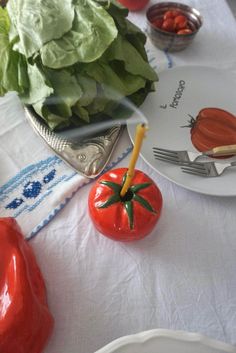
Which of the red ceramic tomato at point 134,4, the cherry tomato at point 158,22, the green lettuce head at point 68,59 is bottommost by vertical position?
the cherry tomato at point 158,22

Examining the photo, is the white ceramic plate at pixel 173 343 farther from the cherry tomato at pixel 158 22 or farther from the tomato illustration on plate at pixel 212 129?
the cherry tomato at pixel 158 22

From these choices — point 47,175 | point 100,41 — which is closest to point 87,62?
point 100,41

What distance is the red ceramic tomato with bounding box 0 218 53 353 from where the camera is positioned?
347mm

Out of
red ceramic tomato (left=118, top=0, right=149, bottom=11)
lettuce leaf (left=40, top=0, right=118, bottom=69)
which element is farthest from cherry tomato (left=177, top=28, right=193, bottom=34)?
lettuce leaf (left=40, top=0, right=118, bottom=69)

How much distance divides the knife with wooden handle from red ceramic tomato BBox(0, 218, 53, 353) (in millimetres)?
303

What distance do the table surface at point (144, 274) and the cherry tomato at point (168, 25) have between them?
358 mm

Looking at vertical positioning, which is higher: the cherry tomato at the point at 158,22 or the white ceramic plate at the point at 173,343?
the cherry tomato at the point at 158,22

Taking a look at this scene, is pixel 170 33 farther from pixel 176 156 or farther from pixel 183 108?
pixel 176 156

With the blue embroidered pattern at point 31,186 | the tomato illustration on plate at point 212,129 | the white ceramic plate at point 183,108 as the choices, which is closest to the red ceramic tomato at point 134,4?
the white ceramic plate at point 183,108

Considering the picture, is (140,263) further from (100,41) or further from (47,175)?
(100,41)

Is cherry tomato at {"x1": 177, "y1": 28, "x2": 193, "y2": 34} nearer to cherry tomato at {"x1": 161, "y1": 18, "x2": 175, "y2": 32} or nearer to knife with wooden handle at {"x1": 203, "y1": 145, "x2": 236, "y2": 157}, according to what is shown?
cherry tomato at {"x1": 161, "y1": 18, "x2": 175, "y2": 32}

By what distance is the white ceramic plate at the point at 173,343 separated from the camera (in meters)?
0.36

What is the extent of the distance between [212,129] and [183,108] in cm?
7

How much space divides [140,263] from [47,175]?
19 cm
